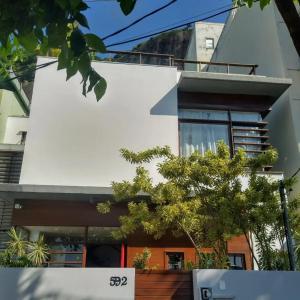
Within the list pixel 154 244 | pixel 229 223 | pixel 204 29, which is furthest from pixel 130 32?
pixel 204 29

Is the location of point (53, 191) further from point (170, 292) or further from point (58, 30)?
point (58, 30)

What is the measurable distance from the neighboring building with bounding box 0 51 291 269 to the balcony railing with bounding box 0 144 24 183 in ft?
4.08

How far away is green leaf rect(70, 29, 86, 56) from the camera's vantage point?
2213 mm

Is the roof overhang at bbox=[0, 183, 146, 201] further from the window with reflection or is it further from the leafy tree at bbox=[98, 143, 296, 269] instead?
the window with reflection

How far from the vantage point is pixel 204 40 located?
24.7m

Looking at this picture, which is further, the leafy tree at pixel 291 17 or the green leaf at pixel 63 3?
the leafy tree at pixel 291 17

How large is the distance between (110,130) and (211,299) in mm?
5916

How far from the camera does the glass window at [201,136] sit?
40.5 ft

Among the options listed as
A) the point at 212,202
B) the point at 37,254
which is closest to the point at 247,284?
the point at 212,202

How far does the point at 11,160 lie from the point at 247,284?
8429mm

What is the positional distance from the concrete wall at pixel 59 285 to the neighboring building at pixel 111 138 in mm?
3014

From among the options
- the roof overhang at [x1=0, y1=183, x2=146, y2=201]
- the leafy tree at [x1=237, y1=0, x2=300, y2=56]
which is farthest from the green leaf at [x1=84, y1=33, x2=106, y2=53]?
the roof overhang at [x1=0, y1=183, x2=146, y2=201]

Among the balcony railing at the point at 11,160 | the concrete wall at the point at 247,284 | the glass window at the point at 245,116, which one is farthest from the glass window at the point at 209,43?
the concrete wall at the point at 247,284

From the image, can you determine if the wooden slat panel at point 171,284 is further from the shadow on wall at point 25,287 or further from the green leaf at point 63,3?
the green leaf at point 63,3
